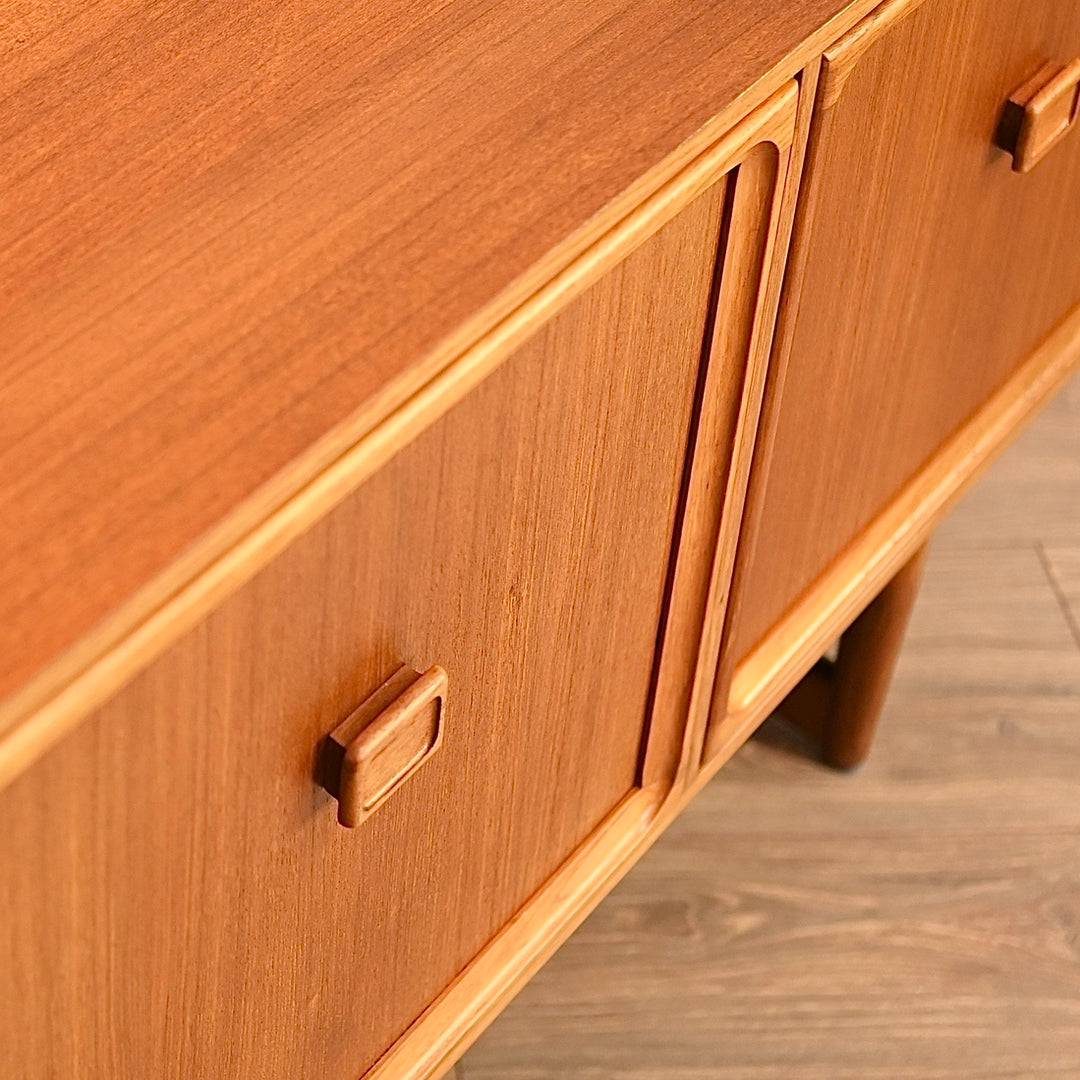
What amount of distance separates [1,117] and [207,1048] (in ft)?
0.95

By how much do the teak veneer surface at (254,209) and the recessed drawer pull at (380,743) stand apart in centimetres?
12

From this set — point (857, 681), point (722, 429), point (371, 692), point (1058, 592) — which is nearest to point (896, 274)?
point (722, 429)

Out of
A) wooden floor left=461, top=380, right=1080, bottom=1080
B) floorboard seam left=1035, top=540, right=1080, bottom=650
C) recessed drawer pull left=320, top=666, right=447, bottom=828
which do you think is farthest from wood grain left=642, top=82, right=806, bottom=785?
floorboard seam left=1035, top=540, right=1080, bottom=650

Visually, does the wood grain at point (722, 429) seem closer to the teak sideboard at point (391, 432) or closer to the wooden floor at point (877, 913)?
the teak sideboard at point (391, 432)

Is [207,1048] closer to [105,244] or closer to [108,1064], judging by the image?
[108,1064]

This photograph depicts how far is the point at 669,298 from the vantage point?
0.56 meters

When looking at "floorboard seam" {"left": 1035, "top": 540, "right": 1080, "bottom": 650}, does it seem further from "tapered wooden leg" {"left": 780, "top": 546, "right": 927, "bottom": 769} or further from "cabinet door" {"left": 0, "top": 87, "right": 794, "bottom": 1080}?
"cabinet door" {"left": 0, "top": 87, "right": 794, "bottom": 1080}

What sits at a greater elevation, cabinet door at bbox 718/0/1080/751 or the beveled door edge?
cabinet door at bbox 718/0/1080/751

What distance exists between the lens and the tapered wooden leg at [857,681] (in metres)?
1.06

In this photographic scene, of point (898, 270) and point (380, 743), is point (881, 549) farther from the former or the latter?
point (380, 743)

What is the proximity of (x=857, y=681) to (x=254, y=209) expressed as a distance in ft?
2.36

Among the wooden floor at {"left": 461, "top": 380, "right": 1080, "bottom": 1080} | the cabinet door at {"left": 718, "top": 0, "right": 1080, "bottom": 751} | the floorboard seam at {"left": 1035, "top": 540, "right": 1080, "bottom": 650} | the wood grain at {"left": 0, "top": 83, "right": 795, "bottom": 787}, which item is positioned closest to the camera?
the wood grain at {"left": 0, "top": 83, "right": 795, "bottom": 787}

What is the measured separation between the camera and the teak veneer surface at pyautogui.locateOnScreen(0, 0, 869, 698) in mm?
401

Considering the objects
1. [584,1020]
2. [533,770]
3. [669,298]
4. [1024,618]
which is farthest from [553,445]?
[1024,618]
